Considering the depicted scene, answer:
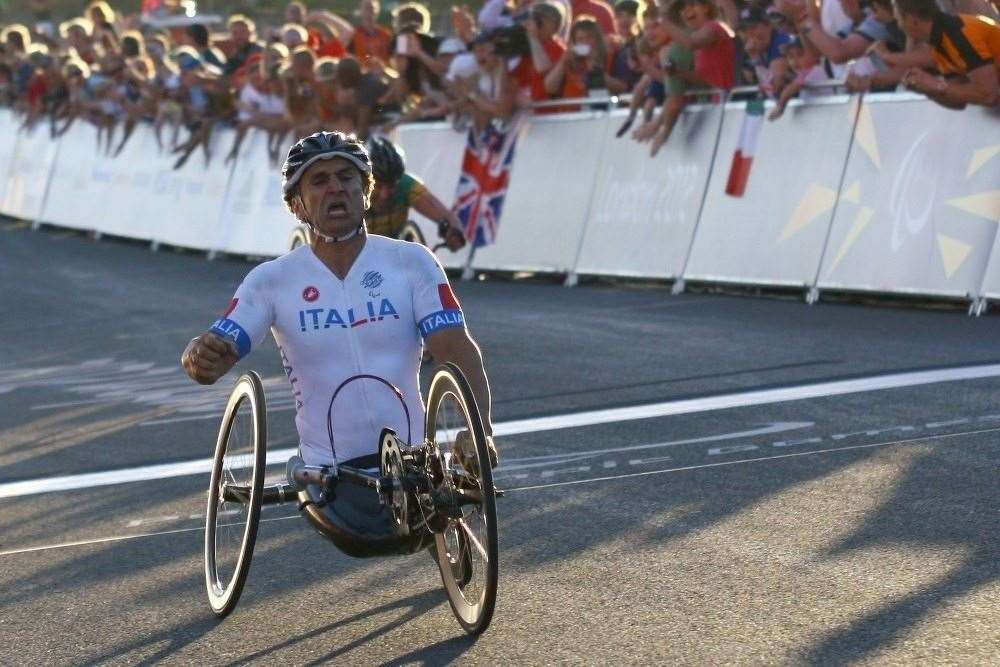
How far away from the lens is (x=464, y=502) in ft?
19.6

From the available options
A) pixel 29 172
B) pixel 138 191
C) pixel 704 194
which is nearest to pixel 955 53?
pixel 704 194

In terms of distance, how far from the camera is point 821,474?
8.37 m

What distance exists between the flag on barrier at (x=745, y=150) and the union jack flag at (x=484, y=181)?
3656 mm

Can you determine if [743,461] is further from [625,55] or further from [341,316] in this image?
[625,55]

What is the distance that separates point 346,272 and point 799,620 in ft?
6.12

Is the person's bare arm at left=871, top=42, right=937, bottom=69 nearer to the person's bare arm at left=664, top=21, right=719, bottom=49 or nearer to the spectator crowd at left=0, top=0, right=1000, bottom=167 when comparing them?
the spectator crowd at left=0, top=0, right=1000, bottom=167

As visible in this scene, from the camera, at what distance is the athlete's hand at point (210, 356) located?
636 centimetres

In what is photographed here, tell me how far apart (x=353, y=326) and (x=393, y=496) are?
2.08 feet

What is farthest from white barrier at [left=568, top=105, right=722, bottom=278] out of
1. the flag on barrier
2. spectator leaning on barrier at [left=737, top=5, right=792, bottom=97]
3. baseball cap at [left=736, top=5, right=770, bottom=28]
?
baseball cap at [left=736, top=5, right=770, bottom=28]

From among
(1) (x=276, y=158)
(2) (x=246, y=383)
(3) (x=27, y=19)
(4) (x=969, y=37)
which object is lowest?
(3) (x=27, y=19)

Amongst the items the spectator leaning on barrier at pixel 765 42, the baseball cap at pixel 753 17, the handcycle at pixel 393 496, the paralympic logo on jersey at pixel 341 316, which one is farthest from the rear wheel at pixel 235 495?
the baseball cap at pixel 753 17

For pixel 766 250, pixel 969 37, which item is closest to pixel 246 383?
pixel 969 37

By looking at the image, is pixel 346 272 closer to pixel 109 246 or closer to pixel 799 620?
pixel 799 620

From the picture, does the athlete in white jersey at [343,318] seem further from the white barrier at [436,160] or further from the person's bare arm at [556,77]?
the white barrier at [436,160]
